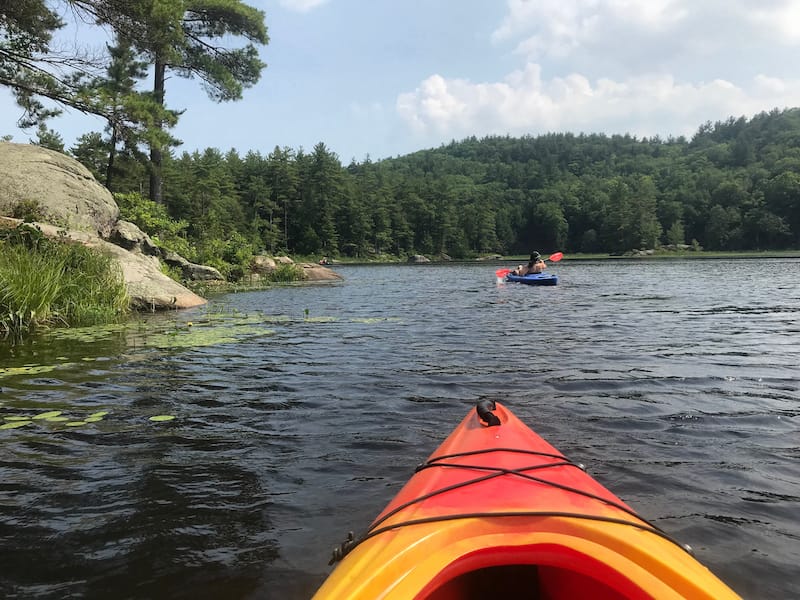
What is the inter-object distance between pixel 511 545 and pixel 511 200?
115 m

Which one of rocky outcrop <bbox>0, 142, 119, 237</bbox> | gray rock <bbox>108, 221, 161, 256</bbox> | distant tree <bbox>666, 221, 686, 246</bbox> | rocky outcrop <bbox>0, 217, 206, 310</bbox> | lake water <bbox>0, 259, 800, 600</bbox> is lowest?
lake water <bbox>0, 259, 800, 600</bbox>

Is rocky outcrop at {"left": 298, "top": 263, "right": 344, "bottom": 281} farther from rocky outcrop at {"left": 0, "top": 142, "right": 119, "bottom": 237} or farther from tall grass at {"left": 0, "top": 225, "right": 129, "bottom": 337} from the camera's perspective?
tall grass at {"left": 0, "top": 225, "right": 129, "bottom": 337}

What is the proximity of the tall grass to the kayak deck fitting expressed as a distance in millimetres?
7893

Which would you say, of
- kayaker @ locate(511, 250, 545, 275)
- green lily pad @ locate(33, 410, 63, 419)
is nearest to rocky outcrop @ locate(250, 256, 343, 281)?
kayaker @ locate(511, 250, 545, 275)

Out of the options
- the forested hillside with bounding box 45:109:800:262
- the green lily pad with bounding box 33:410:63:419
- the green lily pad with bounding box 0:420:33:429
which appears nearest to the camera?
the green lily pad with bounding box 0:420:33:429

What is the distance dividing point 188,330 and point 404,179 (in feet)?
292

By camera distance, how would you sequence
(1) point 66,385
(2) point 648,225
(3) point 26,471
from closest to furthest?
(3) point 26,471 < (1) point 66,385 < (2) point 648,225

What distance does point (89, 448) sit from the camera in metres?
3.83

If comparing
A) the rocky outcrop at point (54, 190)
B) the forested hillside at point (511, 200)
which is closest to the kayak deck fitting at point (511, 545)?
the rocky outcrop at point (54, 190)

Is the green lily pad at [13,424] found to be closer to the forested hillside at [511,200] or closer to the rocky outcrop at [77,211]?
the rocky outcrop at [77,211]

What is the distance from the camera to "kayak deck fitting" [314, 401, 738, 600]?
1.60 meters

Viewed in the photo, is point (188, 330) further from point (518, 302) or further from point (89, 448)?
point (518, 302)

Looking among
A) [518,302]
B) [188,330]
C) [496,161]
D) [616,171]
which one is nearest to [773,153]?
[616,171]

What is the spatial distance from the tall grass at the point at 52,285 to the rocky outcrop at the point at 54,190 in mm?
2708
